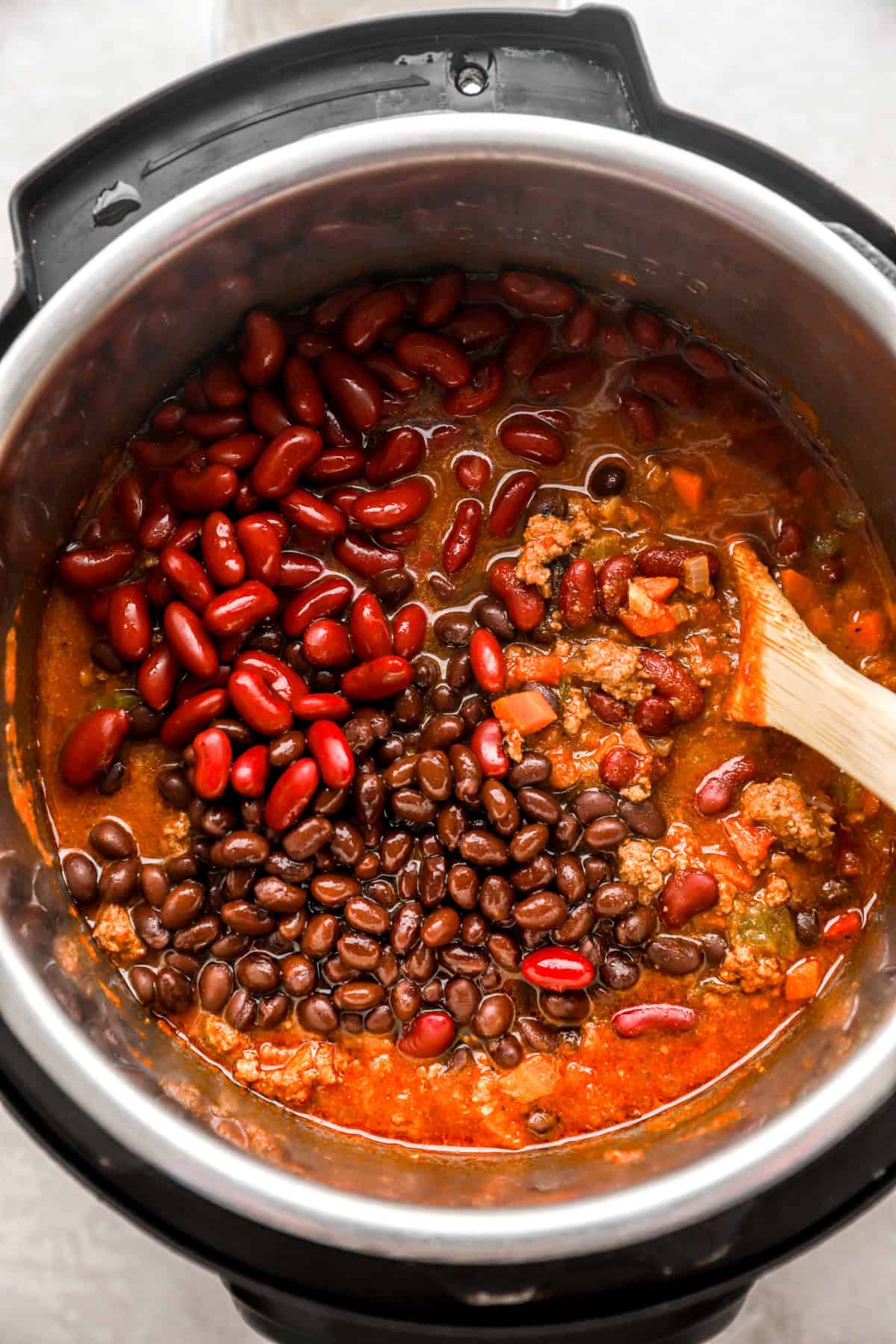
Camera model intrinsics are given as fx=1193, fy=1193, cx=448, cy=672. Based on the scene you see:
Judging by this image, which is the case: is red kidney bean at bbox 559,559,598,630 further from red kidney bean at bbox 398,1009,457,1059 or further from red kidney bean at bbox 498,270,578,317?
red kidney bean at bbox 398,1009,457,1059

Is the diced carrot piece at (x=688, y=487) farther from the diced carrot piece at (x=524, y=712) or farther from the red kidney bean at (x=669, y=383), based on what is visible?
the diced carrot piece at (x=524, y=712)

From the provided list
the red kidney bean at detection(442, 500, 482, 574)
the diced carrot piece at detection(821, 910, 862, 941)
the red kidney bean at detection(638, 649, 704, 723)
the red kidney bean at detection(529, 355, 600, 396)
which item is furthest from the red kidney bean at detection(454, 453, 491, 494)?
the diced carrot piece at detection(821, 910, 862, 941)

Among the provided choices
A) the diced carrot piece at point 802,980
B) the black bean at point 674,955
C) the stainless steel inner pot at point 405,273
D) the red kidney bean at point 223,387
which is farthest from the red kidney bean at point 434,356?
the diced carrot piece at point 802,980

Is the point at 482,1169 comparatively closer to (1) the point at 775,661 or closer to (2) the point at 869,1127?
(2) the point at 869,1127

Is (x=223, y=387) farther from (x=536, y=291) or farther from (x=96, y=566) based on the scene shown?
(x=536, y=291)

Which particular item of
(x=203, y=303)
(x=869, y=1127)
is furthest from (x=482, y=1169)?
(x=203, y=303)

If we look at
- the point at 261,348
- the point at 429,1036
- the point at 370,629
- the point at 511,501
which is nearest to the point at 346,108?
the point at 261,348
